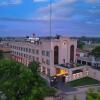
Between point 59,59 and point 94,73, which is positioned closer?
point 94,73

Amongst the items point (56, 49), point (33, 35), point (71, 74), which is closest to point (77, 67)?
point (71, 74)

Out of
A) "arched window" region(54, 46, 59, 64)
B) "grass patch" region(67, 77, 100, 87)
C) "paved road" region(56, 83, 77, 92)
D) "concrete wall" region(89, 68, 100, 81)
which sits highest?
"arched window" region(54, 46, 59, 64)

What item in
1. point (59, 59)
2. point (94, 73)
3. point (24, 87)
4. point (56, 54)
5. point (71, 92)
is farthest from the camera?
point (59, 59)

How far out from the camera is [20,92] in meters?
18.0

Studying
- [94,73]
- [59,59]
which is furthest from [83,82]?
[59,59]

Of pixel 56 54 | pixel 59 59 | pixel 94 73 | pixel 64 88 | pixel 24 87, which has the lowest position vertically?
pixel 64 88

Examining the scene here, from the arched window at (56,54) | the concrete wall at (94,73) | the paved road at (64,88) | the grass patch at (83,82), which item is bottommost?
the paved road at (64,88)

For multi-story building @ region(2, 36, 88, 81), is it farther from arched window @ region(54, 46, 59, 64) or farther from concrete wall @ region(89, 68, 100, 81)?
concrete wall @ region(89, 68, 100, 81)

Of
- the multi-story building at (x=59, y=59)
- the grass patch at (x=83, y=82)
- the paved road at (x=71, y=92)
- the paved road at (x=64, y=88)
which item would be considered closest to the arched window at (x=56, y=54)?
the multi-story building at (x=59, y=59)

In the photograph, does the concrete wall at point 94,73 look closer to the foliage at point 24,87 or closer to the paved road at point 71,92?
the paved road at point 71,92

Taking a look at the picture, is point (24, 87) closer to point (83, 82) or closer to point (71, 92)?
point (71, 92)

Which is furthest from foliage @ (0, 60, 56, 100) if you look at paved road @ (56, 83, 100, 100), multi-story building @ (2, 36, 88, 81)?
multi-story building @ (2, 36, 88, 81)

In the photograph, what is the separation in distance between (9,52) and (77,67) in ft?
103

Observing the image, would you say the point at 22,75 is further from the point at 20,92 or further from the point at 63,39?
the point at 63,39
